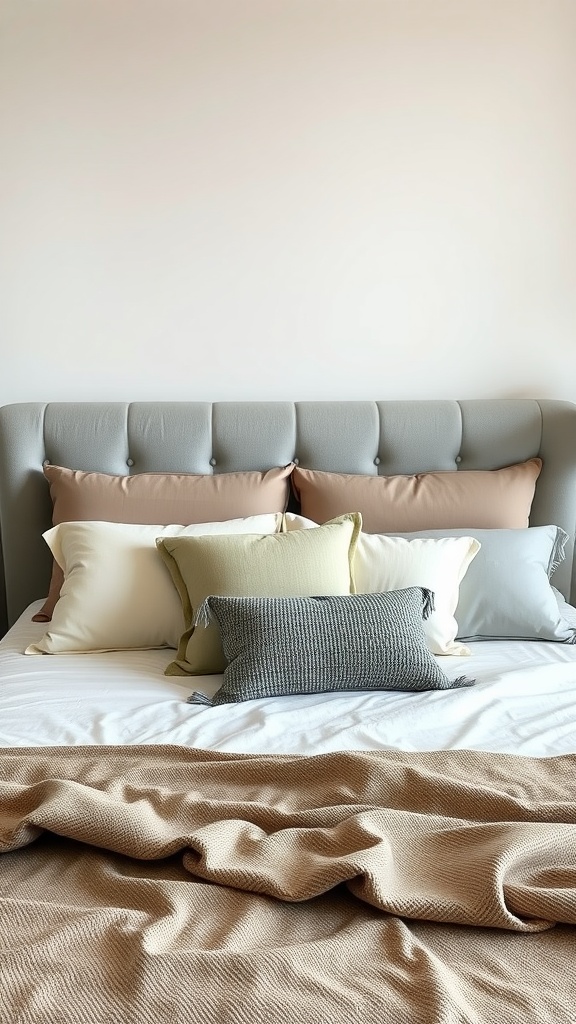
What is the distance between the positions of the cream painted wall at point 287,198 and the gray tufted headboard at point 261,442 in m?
0.18

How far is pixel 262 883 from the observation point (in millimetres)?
1100

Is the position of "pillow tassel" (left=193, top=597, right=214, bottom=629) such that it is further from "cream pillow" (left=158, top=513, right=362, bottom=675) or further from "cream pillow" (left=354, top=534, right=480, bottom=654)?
"cream pillow" (left=354, top=534, right=480, bottom=654)

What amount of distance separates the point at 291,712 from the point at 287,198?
164 cm

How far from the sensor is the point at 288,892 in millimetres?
1089

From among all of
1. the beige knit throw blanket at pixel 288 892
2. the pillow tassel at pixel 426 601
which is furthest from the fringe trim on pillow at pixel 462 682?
the beige knit throw blanket at pixel 288 892

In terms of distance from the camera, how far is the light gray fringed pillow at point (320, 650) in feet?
6.19

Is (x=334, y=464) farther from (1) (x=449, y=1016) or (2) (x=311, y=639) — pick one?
(1) (x=449, y=1016)

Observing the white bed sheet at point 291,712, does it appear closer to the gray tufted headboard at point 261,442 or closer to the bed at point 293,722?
the bed at point 293,722

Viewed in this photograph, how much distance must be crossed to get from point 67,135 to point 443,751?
2139 millimetres

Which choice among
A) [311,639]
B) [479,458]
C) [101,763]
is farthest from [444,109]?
[101,763]

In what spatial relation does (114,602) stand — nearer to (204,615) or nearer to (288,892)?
(204,615)

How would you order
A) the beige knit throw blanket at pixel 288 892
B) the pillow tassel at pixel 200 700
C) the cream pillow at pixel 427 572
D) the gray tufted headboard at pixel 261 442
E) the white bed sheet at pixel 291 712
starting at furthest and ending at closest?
1. the gray tufted headboard at pixel 261 442
2. the cream pillow at pixel 427 572
3. the pillow tassel at pixel 200 700
4. the white bed sheet at pixel 291 712
5. the beige knit throw blanket at pixel 288 892

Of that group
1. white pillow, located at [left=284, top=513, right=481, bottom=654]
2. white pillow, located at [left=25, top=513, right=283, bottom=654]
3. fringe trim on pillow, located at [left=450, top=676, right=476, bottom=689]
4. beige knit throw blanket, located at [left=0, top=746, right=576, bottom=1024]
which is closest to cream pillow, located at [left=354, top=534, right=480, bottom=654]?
white pillow, located at [left=284, top=513, right=481, bottom=654]

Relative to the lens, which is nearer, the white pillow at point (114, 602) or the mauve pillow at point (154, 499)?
the white pillow at point (114, 602)
